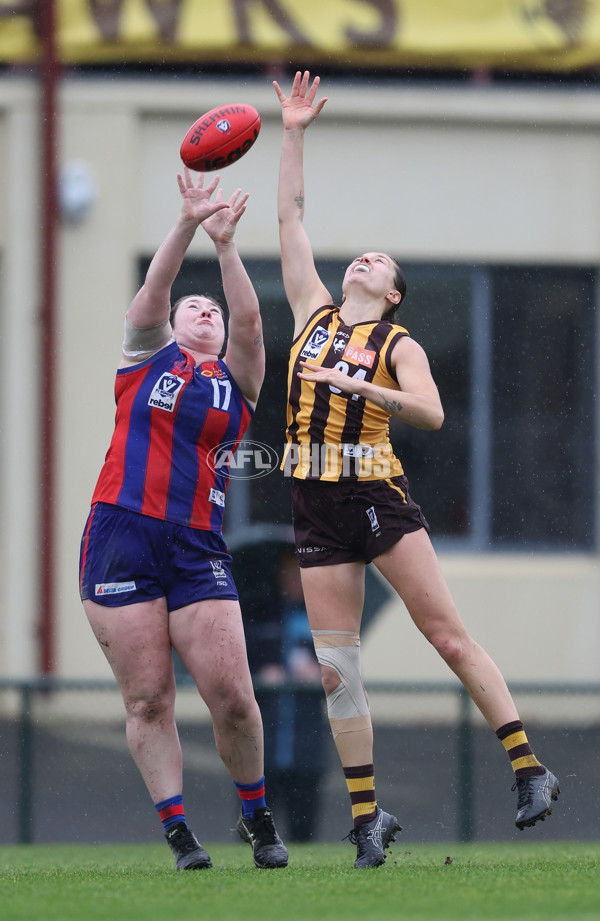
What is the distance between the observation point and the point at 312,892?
3.52 metres

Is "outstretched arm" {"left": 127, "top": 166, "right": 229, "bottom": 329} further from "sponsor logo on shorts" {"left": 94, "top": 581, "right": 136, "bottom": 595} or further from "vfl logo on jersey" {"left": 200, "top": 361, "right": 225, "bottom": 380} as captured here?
"sponsor logo on shorts" {"left": 94, "top": 581, "right": 136, "bottom": 595}

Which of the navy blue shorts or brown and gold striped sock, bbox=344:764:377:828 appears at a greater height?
the navy blue shorts

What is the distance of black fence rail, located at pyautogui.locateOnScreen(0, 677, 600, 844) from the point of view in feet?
20.1

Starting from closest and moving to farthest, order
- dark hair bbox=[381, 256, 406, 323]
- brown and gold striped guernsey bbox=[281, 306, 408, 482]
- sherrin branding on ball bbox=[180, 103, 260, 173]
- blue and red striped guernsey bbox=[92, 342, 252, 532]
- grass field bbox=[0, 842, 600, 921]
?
grass field bbox=[0, 842, 600, 921] < blue and red striped guernsey bbox=[92, 342, 252, 532] < brown and gold striped guernsey bbox=[281, 306, 408, 482] < sherrin branding on ball bbox=[180, 103, 260, 173] < dark hair bbox=[381, 256, 406, 323]

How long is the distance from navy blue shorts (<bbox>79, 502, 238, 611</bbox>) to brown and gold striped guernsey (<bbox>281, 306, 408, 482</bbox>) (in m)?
0.43

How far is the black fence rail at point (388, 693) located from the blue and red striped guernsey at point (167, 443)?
227cm

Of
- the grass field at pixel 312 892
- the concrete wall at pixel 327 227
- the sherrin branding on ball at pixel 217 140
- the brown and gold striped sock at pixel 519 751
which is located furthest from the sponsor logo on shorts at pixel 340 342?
the concrete wall at pixel 327 227


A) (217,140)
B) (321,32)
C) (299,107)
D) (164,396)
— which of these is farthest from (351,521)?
(321,32)

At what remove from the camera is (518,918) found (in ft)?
10.2

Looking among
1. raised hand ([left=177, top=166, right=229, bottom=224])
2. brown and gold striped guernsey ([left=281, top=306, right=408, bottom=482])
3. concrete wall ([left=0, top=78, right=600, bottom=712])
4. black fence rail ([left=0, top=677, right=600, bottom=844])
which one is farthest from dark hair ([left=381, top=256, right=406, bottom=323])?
concrete wall ([left=0, top=78, right=600, bottom=712])

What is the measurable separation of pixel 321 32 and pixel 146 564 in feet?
19.8

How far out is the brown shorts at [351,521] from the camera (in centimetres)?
405

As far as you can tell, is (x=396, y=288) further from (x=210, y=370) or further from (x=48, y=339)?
(x=48, y=339)

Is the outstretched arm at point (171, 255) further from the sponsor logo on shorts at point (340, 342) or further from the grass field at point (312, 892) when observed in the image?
the grass field at point (312, 892)
